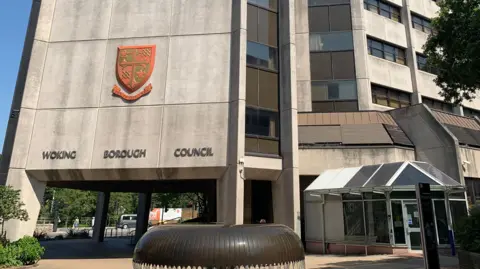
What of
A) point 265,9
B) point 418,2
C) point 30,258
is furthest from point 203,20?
point 418,2

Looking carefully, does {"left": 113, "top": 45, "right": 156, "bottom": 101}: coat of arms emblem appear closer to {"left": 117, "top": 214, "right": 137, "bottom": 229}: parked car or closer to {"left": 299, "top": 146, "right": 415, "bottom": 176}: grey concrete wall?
{"left": 299, "top": 146, "right": 415, "bottom": 176}: grey concrete wall

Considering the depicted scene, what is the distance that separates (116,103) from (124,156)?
132 inches

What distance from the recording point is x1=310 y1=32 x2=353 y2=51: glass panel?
28891 millimetres

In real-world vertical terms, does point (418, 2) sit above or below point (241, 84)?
above

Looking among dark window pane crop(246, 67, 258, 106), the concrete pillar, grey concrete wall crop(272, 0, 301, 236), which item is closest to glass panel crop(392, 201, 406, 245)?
grey concrete wall crop(272, 0, 301, 236)

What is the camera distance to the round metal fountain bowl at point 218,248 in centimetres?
541

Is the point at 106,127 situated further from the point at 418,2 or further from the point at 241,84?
the point at 418,2

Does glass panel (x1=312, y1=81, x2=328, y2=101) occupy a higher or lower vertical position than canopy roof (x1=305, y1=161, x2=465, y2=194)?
higher

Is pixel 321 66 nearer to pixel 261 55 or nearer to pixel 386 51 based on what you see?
pixel 386 51

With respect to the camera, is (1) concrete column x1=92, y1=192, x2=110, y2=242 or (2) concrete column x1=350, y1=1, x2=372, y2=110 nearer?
(2) concrete column x1=350, y1=1, x2=372, y2=110

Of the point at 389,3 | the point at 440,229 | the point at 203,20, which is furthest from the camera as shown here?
the point at 389,3

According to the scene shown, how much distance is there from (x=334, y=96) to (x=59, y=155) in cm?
2046

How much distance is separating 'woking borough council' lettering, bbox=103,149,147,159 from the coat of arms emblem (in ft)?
10.4

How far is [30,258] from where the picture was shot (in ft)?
55.7
